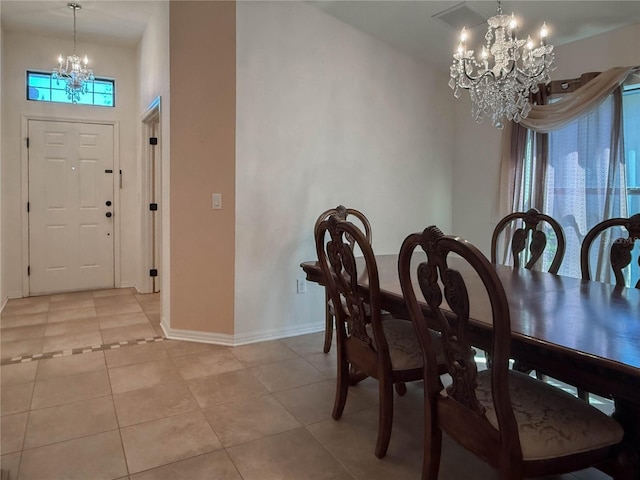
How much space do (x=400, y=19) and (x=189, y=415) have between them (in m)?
3.28

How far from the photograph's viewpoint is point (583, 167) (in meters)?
3.38

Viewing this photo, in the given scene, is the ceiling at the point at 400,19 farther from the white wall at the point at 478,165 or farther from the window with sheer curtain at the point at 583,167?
the window with sheer curtain at the point at 583,167

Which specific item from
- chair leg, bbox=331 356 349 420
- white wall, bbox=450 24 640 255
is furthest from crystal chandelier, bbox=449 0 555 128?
chair leg, bbox=331 356 349 420

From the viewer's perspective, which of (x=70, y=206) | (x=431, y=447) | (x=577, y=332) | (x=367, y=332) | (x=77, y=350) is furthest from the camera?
(x=70, y=206)

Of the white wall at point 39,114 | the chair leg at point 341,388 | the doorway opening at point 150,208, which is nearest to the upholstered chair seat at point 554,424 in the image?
the chair leg at point 341,388

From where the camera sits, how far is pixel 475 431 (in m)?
1.38

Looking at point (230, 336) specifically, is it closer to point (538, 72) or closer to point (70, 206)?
point (538, 72)

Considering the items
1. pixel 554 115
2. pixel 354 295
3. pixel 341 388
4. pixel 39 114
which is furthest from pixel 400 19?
pixel 39 114

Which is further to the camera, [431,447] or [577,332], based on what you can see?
[431,447]

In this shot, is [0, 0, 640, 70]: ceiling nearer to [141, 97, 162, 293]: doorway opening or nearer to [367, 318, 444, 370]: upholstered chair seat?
[141, 97, 162, 293]: doorway opening

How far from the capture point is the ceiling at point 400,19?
10.1ft

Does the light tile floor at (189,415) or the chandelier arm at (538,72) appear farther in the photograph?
the chandelier arm at (538,72)

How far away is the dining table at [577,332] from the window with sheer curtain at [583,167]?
1.45m

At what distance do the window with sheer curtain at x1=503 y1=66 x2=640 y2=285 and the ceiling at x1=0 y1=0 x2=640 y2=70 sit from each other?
16.3 inches
